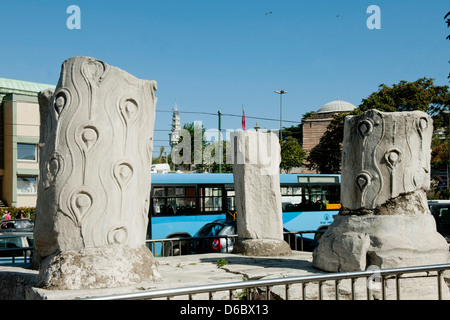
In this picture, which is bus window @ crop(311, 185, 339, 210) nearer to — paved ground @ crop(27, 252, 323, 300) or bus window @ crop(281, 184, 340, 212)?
bus window @ crop(281, 184, 340, 212)

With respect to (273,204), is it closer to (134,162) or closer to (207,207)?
(134,162)

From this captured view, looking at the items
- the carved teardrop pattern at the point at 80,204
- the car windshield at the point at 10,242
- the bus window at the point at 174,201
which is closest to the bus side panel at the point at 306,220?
the bus window at the point at 174,201

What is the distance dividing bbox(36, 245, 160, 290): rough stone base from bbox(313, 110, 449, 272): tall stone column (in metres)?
2.87

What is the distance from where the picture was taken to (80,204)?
540 cm

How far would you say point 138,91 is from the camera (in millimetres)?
5934

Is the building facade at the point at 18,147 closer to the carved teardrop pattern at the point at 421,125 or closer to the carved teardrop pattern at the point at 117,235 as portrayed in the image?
the carved teardrop pattern at the point at 117,235

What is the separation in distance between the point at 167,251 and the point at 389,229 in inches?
332

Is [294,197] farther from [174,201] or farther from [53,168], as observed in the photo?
[53,168]

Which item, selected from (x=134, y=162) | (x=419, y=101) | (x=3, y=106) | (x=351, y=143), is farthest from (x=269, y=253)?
(x=3, y=106)

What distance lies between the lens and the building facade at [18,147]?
30766mm

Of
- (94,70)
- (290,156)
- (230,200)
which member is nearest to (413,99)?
(290,156)

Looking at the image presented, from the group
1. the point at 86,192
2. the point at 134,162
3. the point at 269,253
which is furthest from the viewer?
the point at 269,253

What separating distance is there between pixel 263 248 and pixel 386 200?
11.8 ft

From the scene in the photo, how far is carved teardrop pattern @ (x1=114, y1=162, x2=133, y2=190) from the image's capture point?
18.4 ft
